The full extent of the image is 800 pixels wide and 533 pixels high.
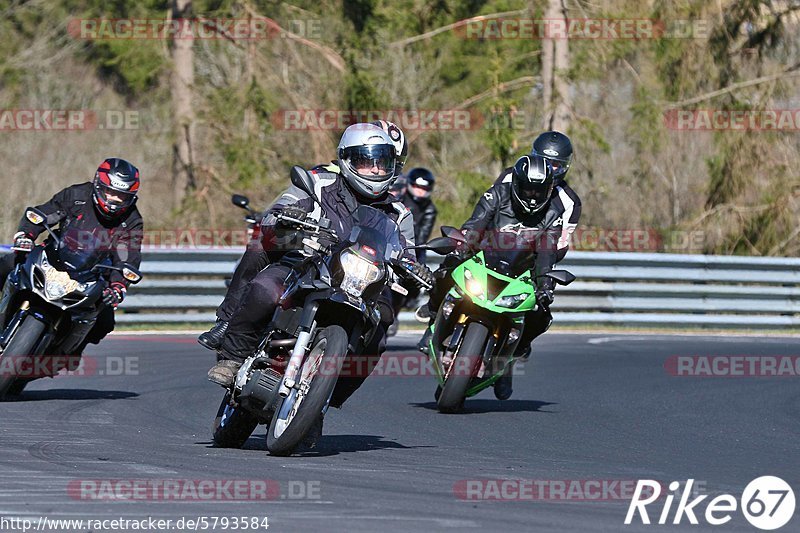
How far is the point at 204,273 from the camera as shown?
1852 cm

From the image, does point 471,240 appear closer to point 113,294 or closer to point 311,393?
point 113,294

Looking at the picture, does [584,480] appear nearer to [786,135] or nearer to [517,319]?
[517,319]

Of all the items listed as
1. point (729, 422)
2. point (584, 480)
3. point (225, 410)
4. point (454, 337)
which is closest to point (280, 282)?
point (225, 410)

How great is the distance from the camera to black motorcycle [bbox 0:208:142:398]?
393 inches

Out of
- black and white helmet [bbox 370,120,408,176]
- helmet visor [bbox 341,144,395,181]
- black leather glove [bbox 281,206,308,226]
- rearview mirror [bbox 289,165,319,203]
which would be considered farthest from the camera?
black and white helmet [bbox 370,120,408,176]

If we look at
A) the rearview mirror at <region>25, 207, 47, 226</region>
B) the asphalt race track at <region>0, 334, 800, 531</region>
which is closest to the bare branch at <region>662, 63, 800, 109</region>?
the asphalt race track at <region>0, 334, 800, 531</region>

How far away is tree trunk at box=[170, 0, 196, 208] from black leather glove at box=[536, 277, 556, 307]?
53.4 ft

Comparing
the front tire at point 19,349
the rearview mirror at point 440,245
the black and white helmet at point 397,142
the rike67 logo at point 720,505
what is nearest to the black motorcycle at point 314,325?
the rearview mirror at point 440,245

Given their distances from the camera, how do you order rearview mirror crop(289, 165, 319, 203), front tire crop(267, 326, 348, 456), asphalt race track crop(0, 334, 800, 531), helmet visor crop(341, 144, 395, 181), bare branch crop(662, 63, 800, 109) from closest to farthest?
asphalt race track crop(0, 334, 800, 531) < front tire crop(267, 326, 348, 456) < rearview mirror crop(289, 165, 319, 203) < helmet visor crop(341, 144, 395, 181) < bare branch crop(662, 63, 800, 109)

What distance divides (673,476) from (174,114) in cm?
2071

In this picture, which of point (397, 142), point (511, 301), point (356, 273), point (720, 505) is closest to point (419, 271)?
point (356, 273)

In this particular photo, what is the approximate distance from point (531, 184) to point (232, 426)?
3.67 meters

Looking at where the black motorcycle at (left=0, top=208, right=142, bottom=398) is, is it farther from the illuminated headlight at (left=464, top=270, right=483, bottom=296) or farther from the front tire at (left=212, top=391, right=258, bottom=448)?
the front tire at (left=212, top=391, right=258, bottom=448)

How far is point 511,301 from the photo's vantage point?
10562 mm
